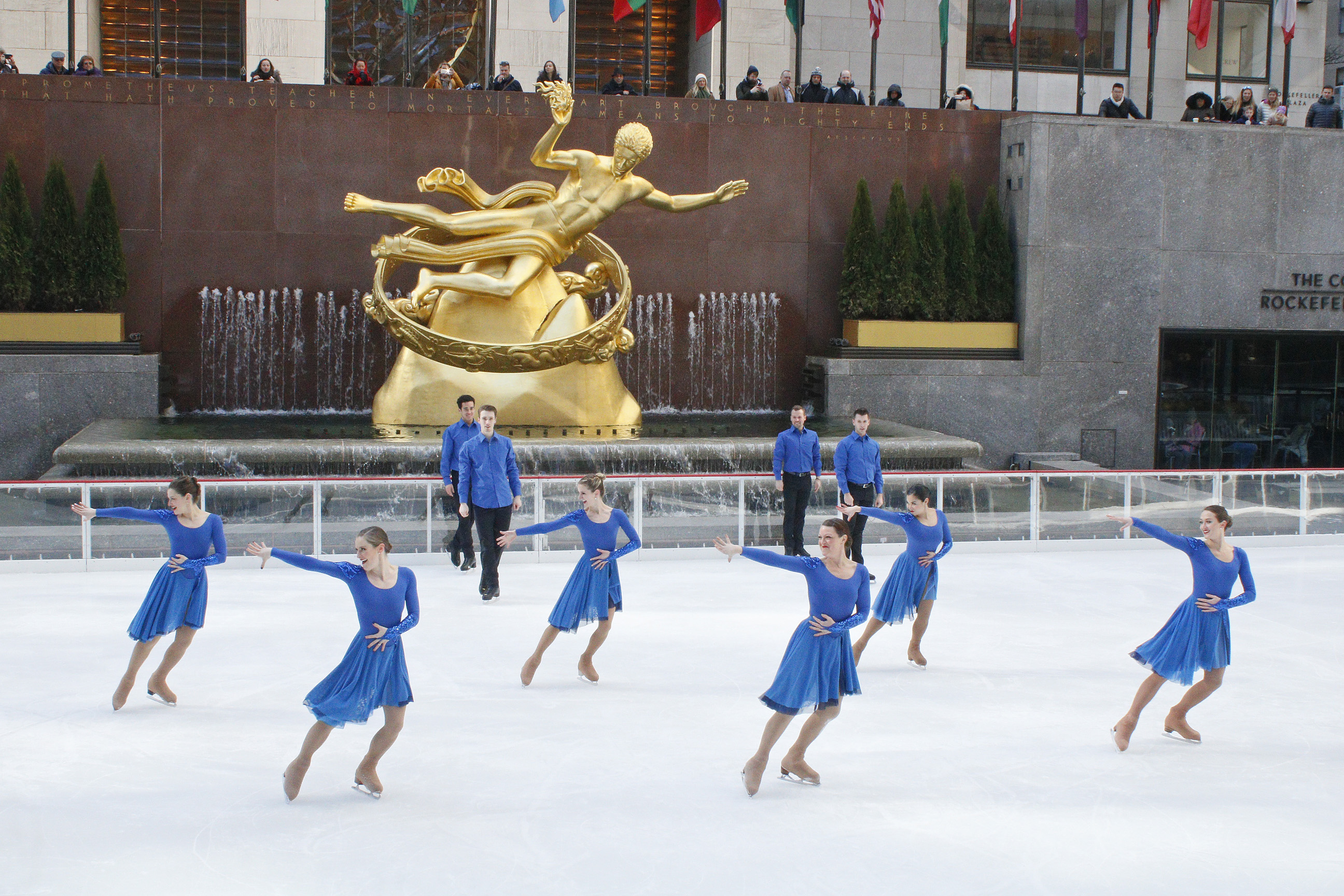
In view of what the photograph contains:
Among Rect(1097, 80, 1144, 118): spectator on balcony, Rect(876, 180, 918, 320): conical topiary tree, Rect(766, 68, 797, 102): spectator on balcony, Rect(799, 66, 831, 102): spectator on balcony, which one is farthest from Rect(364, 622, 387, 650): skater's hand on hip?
Rect(1097, 80, 1144, 118): spectator on balcony

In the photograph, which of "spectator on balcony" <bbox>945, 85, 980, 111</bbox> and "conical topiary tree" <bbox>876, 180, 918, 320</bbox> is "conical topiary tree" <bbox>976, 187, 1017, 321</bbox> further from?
"spectator on balcony" <bbox>945, 85, 980, 111</bbox>

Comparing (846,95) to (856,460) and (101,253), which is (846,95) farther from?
(101,253)

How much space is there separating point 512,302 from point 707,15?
24.2 feet

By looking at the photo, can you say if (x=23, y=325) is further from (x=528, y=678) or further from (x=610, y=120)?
(x=528, y=678)

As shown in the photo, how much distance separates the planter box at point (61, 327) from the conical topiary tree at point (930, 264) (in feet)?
34.1

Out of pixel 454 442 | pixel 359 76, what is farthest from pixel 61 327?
pixel 454 442

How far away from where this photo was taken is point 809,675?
6.00 metres

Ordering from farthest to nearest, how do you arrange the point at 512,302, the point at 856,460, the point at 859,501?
the point at 512,302
the point at 859,501
the point at 856,460

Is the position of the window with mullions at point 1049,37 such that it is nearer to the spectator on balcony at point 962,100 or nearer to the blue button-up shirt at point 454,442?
the spectator on balcony at point 962,100

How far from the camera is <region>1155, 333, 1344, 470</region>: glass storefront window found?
2045cm

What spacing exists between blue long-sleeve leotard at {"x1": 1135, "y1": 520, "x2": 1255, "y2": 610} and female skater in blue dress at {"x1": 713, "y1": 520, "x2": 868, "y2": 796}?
1.75m

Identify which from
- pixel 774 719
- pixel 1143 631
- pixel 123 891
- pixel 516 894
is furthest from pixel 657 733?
pixel 1143 631

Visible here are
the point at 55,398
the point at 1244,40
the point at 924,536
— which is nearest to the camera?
the point at 924,536

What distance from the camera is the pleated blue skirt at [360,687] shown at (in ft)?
19.0
